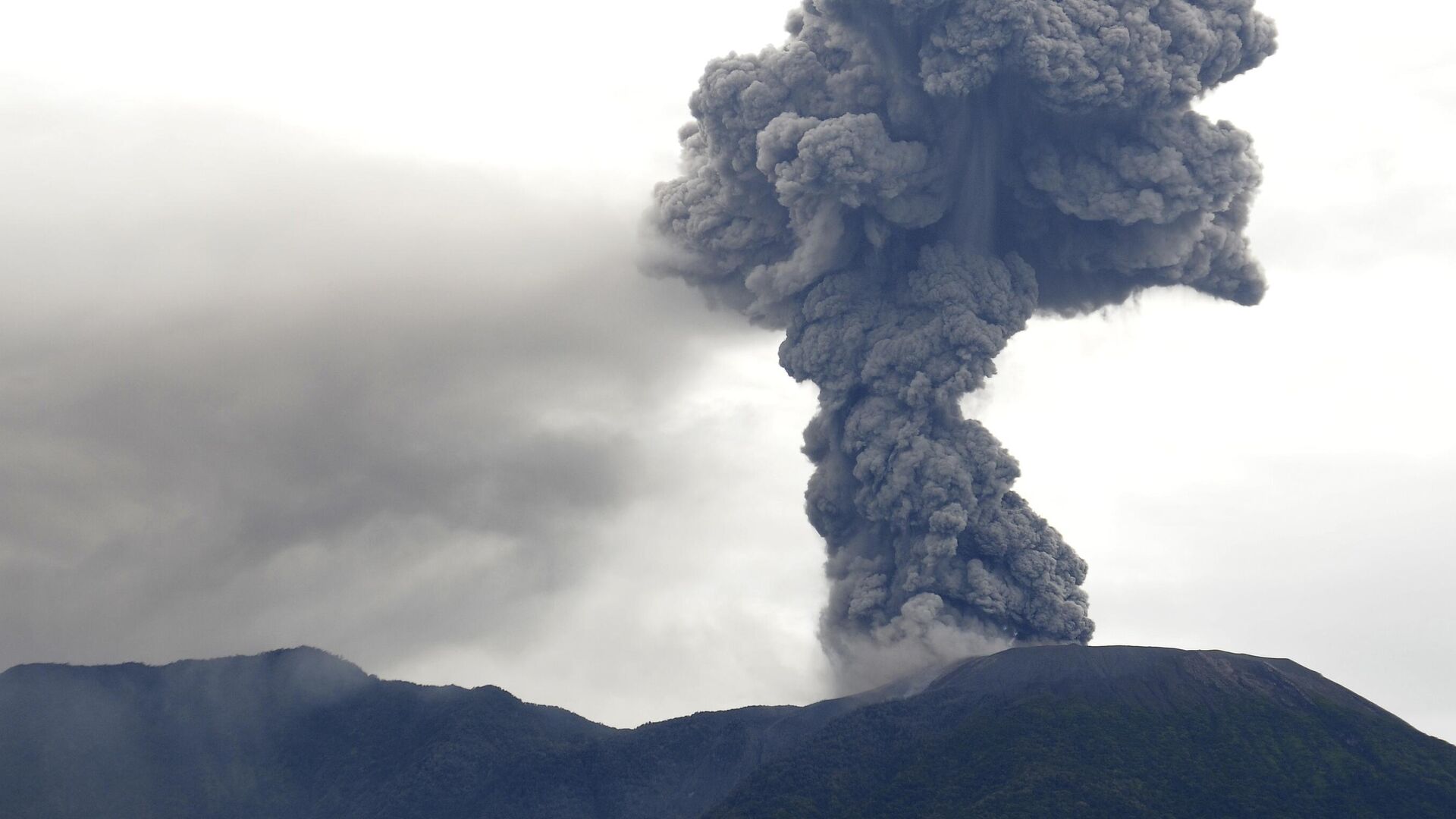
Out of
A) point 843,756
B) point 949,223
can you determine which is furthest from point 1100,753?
point 949,223

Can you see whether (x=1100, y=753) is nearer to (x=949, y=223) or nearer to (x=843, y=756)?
(x=843, y=756)

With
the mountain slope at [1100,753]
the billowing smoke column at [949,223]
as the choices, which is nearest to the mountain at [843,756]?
the mountain slope at [1100,753]

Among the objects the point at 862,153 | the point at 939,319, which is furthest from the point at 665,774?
the point at 862,153

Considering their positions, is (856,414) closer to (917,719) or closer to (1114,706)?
(917,719)

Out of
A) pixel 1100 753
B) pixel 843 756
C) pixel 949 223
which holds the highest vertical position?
pixel 949 223

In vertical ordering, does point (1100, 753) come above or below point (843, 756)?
below

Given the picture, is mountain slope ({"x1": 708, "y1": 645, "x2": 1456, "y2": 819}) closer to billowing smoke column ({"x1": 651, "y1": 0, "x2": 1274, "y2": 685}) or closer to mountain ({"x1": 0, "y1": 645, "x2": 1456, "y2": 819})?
mountain ({"x1": 0, "y1": 645, "x2": 1456, "y2": 819})

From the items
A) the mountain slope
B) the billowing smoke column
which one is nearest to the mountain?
the mountain slope
